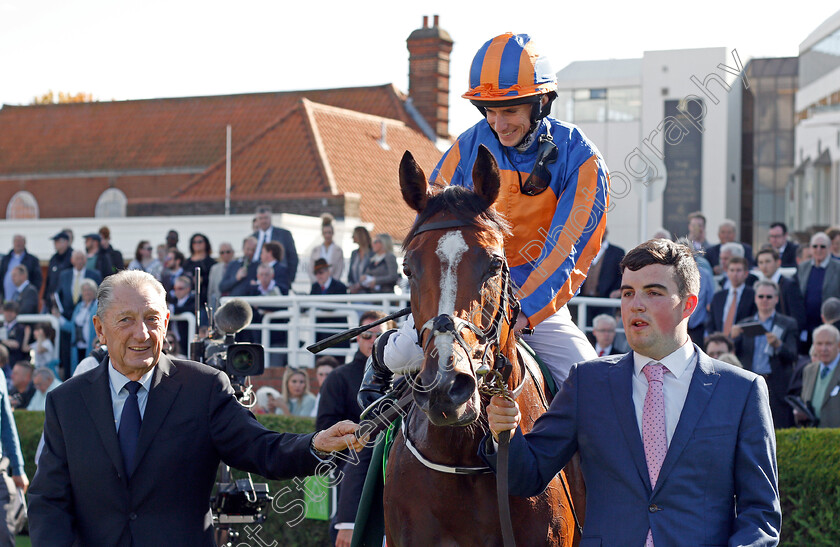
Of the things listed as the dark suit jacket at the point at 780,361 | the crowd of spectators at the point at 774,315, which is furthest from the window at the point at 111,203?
the dark suit jacket at the point at 780,361

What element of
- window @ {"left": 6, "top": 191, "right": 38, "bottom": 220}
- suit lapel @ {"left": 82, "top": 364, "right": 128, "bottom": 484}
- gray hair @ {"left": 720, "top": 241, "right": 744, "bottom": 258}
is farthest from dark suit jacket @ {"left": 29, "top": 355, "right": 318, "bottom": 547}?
window @ {"left": 6, "top": 191, "right": 38, "bottom": 220}

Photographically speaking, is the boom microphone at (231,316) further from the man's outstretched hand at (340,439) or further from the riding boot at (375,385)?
the man's outstretched hand at (340,439)

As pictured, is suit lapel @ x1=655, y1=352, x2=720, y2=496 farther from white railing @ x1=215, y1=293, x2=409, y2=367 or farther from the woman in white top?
the woman in white top

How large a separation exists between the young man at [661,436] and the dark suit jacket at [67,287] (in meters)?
10.0

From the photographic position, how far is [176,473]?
382 cm

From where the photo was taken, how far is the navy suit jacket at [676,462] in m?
3.02

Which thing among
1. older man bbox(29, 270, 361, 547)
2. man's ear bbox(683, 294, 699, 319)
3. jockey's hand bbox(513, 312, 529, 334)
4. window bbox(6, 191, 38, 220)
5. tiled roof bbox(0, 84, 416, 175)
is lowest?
older man bbox(29, 270, 361, 547)

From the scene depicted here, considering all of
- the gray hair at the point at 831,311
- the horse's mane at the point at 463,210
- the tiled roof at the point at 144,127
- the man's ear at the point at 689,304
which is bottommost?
the gray hair at the point at 831,311

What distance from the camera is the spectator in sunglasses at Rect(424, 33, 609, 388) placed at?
4129 mm

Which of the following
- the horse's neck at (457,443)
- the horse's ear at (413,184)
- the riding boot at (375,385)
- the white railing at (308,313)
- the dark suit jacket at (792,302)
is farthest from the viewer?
the white railing at (308,313)

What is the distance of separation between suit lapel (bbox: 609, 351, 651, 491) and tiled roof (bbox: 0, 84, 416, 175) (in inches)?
1265

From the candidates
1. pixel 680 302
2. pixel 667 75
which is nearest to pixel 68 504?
pixel 680 302

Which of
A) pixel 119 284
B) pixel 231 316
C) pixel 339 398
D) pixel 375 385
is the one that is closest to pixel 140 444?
pixel 119 284

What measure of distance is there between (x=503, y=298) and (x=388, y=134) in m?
28.6
